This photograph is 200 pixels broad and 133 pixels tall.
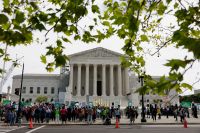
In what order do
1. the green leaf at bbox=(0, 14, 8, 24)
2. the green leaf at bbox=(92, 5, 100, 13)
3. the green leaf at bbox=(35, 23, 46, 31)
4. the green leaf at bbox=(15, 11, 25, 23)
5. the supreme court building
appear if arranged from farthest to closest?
the supreme court building
the green leaf at bbox=(92, 5, 100, 13)
the green leaf at bbox=(35, 23, 46, 31)
the green leaf at bbox=(15, 11, 25, 23)
the green leaf at bbox=(0, 14, 8, 24)

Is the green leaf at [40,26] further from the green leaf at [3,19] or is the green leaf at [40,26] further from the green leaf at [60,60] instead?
the green leaf at [3,19]

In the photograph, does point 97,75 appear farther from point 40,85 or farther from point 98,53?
point 40,85

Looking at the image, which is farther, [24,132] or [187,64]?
[24,132]

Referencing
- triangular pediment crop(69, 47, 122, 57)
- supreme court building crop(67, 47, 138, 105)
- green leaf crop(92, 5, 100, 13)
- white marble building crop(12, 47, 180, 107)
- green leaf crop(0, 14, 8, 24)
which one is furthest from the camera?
triangular pediment crop(69, 47, 122, 57)

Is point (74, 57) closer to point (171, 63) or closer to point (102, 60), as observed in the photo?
point (102, 60)

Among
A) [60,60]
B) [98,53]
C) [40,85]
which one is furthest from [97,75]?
[60,60]

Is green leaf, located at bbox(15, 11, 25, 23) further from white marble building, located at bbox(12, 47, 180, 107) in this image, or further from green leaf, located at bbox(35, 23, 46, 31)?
white marble building, located at bbox(12, 47, 180, 107)

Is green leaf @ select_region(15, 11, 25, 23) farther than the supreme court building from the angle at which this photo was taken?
No

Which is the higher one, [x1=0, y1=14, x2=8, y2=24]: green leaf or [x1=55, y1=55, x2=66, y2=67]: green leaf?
[x1=0, y1=14, x2=8, y2=24]: green leaf

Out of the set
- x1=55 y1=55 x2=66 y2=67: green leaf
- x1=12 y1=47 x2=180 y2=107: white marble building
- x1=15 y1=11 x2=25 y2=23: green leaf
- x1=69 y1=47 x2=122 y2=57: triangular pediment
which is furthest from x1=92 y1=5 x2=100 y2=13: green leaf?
x1=69 y1=47 x2=122 y2=57: triangular pediment

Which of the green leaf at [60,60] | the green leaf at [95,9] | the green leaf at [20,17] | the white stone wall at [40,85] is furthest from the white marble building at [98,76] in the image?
the green leaf at [20,17]

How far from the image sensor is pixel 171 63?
10.1ft

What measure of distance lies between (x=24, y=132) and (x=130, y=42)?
15.3 metres

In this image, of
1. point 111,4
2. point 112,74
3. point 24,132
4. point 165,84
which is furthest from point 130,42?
point 112,74
